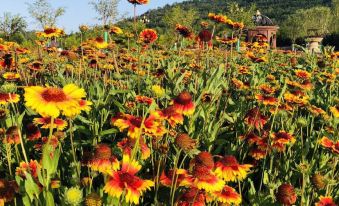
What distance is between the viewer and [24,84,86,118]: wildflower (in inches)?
38.1

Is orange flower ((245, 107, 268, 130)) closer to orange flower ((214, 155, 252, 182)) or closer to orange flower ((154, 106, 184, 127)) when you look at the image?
orange flower ((154, 106, 184, 127))

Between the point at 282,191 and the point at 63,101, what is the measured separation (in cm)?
81

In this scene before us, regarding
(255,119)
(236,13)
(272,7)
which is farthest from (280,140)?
(272,7)

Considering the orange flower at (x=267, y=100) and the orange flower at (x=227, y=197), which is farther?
the orange flower at (x=267, y=100)

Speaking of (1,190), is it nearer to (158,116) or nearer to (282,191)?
(158,116)

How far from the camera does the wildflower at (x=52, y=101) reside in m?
0.97

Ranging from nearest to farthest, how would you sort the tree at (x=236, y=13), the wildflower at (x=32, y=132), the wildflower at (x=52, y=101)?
1. the wildflower at (x=52, y=101)
2. the wildflower at (x=32, y=132)
3. the tree at (x=236, y=13)

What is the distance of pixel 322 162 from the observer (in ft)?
7.13

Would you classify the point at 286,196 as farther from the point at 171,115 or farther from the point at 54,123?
the point at 54,123

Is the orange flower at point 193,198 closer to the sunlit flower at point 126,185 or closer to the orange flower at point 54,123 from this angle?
the sunlit flower at point 126,185

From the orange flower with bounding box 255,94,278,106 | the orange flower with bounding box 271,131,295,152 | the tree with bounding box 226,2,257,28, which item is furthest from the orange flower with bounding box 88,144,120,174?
the tree with bounding box 226,2,257,28

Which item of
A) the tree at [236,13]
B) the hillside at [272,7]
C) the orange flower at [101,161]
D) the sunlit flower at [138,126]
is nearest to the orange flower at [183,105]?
the sunlit flower at [138,126]

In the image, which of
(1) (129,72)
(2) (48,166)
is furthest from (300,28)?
(2) (48,166)

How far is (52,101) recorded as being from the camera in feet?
3.32
